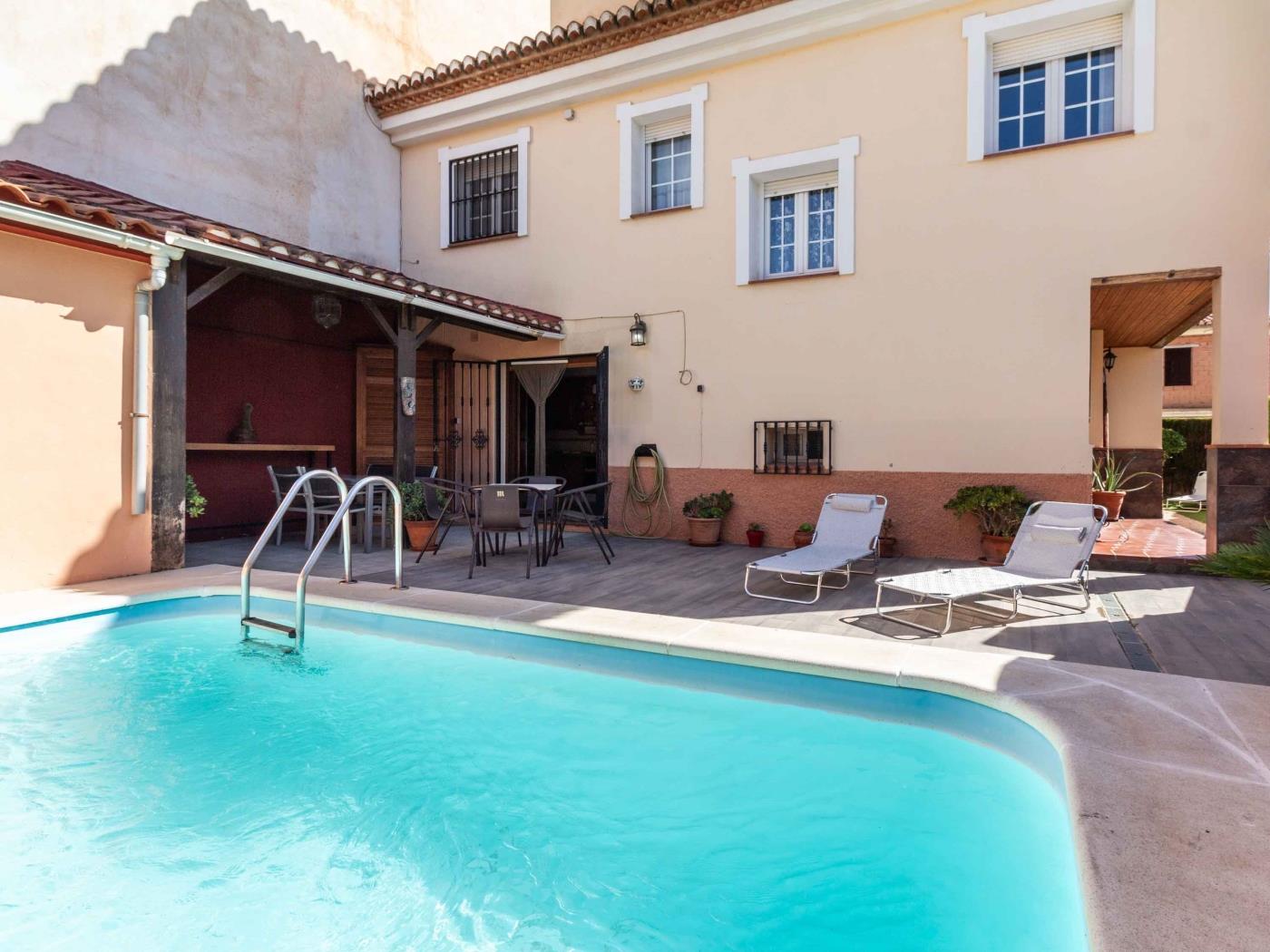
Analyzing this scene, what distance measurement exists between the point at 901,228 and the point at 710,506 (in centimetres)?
347

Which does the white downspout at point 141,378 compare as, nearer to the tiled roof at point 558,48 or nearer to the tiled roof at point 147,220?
the tiled roof at point 147,220

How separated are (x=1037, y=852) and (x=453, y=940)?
185cm

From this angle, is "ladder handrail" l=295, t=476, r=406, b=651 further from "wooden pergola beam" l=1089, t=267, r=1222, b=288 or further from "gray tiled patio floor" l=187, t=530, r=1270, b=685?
"wooden pergola beam" l=1089, t=267, r=1222, b=288

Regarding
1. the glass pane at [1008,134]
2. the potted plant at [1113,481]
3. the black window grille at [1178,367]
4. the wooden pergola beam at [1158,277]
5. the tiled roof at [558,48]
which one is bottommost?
the potted plant at [1113,481]

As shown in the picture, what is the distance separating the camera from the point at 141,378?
562 cm

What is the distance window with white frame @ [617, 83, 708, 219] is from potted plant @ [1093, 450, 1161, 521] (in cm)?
618

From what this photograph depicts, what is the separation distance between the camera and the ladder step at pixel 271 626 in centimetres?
442

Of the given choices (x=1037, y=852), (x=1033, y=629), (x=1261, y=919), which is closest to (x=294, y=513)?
(x=1033, y=629)

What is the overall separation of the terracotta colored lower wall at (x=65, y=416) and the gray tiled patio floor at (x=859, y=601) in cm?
100

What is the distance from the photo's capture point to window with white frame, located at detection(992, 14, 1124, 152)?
22.4 feet

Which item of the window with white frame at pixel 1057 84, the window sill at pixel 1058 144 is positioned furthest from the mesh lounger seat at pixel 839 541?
the window with white frame at pixel 1057 84

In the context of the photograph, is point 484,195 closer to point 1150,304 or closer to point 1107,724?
point 1150,304

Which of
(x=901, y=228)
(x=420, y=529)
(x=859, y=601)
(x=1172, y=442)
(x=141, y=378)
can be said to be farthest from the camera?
(x=1172, y=442)

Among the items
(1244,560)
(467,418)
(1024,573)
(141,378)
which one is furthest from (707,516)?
(141,378)
